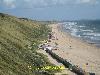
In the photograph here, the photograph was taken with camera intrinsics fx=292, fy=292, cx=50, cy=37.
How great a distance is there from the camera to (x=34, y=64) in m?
39.6

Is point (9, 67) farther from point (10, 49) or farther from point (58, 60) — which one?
point (58, 60)

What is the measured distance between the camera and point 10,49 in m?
40.3

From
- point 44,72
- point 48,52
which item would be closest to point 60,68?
point 44,72

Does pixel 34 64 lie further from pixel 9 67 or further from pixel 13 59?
pixel 9 67

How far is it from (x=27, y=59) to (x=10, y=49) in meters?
2.74

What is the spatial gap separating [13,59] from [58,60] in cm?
1476

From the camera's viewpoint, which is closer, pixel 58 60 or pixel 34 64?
pixel 34 64

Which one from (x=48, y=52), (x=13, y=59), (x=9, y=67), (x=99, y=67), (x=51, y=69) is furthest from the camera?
(x=48, y=52)

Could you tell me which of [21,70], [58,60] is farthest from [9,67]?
[58,60]

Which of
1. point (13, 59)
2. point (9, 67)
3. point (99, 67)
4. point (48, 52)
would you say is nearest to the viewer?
point (9, 67)

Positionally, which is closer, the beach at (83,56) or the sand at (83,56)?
the sand at (83,56)

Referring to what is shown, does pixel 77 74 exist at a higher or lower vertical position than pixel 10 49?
lower

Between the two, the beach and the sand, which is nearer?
the sand

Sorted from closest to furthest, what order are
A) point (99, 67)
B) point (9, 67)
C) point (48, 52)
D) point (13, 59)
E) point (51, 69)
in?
point (9, 67)
point (13, 59)
point (51, 69)
point (99, 67)
point (48, 52)
